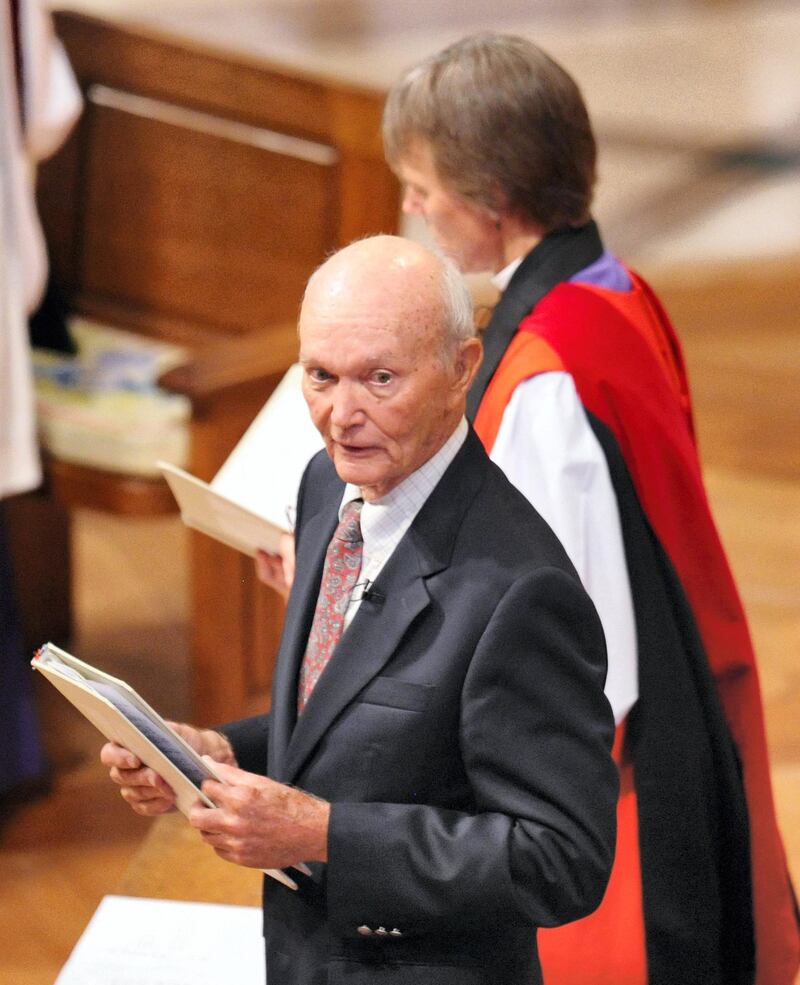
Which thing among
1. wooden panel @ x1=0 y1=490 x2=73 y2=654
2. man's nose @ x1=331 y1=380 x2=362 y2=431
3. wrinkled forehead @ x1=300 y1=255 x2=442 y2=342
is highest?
wrinkled forehead @ x1=300 y1=255 x2=442 y2=342

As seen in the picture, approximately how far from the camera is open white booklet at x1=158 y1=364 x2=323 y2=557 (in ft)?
8.02

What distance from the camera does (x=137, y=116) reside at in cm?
473

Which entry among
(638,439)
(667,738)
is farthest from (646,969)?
(638,439)

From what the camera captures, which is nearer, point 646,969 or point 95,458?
point 646,969

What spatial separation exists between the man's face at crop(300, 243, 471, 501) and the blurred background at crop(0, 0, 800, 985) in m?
2.21

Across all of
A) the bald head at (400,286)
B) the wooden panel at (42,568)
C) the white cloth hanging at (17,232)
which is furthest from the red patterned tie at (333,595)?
the wooden panel at (42,568)

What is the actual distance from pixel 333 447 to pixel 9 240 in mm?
2521

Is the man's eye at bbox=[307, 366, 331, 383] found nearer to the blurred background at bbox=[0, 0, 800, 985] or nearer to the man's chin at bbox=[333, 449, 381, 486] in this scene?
the man's chin at bbox=[333, 449, 381, 486]

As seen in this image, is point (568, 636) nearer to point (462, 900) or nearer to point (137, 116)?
point (462, 900)

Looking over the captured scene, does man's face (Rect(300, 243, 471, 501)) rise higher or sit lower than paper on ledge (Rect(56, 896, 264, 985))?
higher

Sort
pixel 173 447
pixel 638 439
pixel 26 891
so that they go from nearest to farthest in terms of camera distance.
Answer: pixel 638 439 → pixel 26 891 → pixel 173 447

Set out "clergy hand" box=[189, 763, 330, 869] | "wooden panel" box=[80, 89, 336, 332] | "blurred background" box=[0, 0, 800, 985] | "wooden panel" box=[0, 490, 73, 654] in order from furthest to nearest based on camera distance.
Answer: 1. "wooden panel" box=[0, 490, 73, 654]
2. "wooden panel" box=[80, 89, 336, 332]
3. "blurred background" box=[0, 0, 800, 985]
4. "clergy hand" box=[189, 763, 330, 869]

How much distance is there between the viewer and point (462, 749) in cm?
172

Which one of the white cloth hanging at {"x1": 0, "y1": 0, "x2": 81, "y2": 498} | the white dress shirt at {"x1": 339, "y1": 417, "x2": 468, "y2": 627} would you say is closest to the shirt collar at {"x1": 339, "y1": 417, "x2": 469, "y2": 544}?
the white dress shirt at {"x1": 339, "y1": 417, "x2": 468, "y2": 627}
